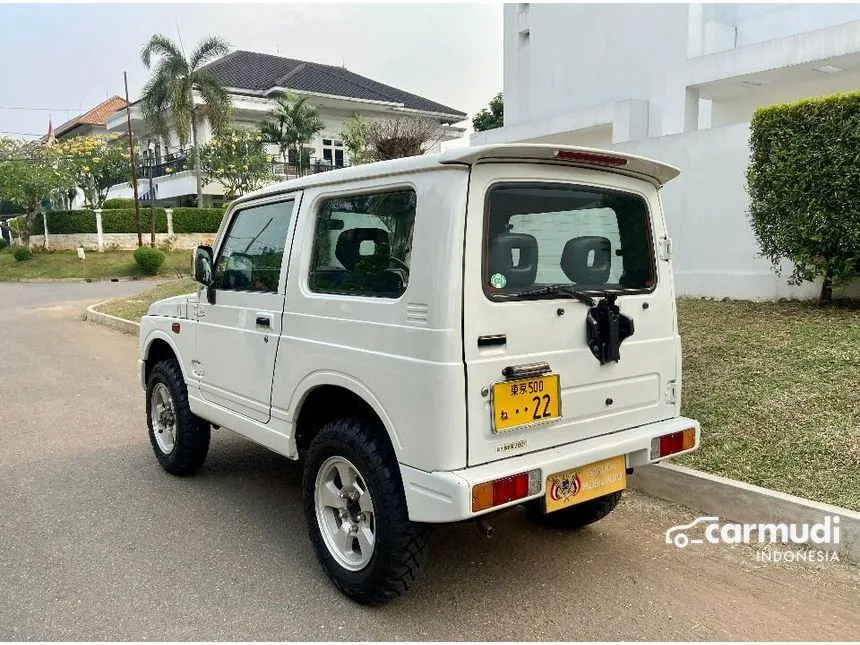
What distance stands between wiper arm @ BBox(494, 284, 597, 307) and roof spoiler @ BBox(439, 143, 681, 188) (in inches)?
22.0

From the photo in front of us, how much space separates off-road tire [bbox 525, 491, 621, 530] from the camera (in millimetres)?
3734

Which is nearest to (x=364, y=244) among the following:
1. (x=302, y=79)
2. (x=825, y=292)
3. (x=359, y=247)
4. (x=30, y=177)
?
(x=359, y=247)

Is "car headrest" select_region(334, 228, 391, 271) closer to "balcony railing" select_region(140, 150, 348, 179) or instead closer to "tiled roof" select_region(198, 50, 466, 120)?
"balcony railing" select_region(140, 150, 348, 179)

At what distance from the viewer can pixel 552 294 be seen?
9.71ft

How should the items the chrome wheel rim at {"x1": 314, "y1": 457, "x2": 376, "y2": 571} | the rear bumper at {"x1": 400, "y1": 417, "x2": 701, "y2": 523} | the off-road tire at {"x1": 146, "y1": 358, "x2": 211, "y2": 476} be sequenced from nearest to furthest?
the rear bumper at {"x1": 400, "y1": 417, "x2": 701, "y2": 523} → the chrome wheel rim at {"x1": 314, "y1": 457, "x2": 376, "y2": 571} → the off-road tire at {"x1": 146, "y1": 358, "x2": 211, "y2": 476}

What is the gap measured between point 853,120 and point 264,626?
6612mm

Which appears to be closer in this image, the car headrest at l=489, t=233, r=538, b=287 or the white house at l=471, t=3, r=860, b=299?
the car headrest at l=489, t=233, r=538, b=287

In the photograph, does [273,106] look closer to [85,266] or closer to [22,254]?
[85,266]

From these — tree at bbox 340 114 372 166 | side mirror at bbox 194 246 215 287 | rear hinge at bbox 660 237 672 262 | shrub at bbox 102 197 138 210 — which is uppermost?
tree at bbox 340 114 372 166

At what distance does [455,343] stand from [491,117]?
3563cm

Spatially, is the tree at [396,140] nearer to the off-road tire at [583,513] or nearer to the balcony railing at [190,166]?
the balcony railing at [190,166]

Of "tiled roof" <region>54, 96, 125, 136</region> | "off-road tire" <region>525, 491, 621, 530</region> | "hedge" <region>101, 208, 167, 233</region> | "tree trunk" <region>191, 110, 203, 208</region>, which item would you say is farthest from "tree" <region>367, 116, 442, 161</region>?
"tiled roof" <region>54, 96, 125, 136</region>

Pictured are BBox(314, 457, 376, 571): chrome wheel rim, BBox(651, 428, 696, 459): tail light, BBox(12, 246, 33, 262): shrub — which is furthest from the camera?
BBox(12, 246, 33, 262): shrub

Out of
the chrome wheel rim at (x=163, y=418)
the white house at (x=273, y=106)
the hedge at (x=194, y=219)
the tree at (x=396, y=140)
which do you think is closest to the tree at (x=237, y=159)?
the white house at (x=273, y=106)
